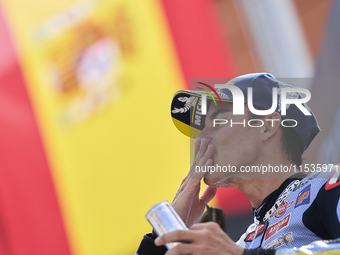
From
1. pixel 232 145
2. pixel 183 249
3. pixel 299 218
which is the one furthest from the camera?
pixel 232 145

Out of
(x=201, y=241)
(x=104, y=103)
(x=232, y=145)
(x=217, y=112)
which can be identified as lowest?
(x=201, y=241)

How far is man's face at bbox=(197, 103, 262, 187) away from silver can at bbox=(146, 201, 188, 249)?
1.79ft

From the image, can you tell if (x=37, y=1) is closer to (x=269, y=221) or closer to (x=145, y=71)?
(x=145, y=71)

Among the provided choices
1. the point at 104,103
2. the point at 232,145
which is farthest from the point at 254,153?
the point at 104,103

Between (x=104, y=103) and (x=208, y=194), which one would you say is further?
(x=104, y=103)

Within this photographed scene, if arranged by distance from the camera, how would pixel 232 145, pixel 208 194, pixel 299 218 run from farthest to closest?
pixel 208 194 → pixel 232 145 → pixel 299 218

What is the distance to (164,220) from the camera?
0.77m

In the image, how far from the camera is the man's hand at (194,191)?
1.31m

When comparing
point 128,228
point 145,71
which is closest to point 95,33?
point 145,71

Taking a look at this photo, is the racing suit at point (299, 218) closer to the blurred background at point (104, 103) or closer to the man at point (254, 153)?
the man at point (254, 153)

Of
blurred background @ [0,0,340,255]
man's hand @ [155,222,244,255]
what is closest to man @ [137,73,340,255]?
man's hand @ [155,222,244,255]

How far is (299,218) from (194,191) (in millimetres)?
433

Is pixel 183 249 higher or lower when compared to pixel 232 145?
lower

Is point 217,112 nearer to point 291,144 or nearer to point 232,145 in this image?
point 232,145
